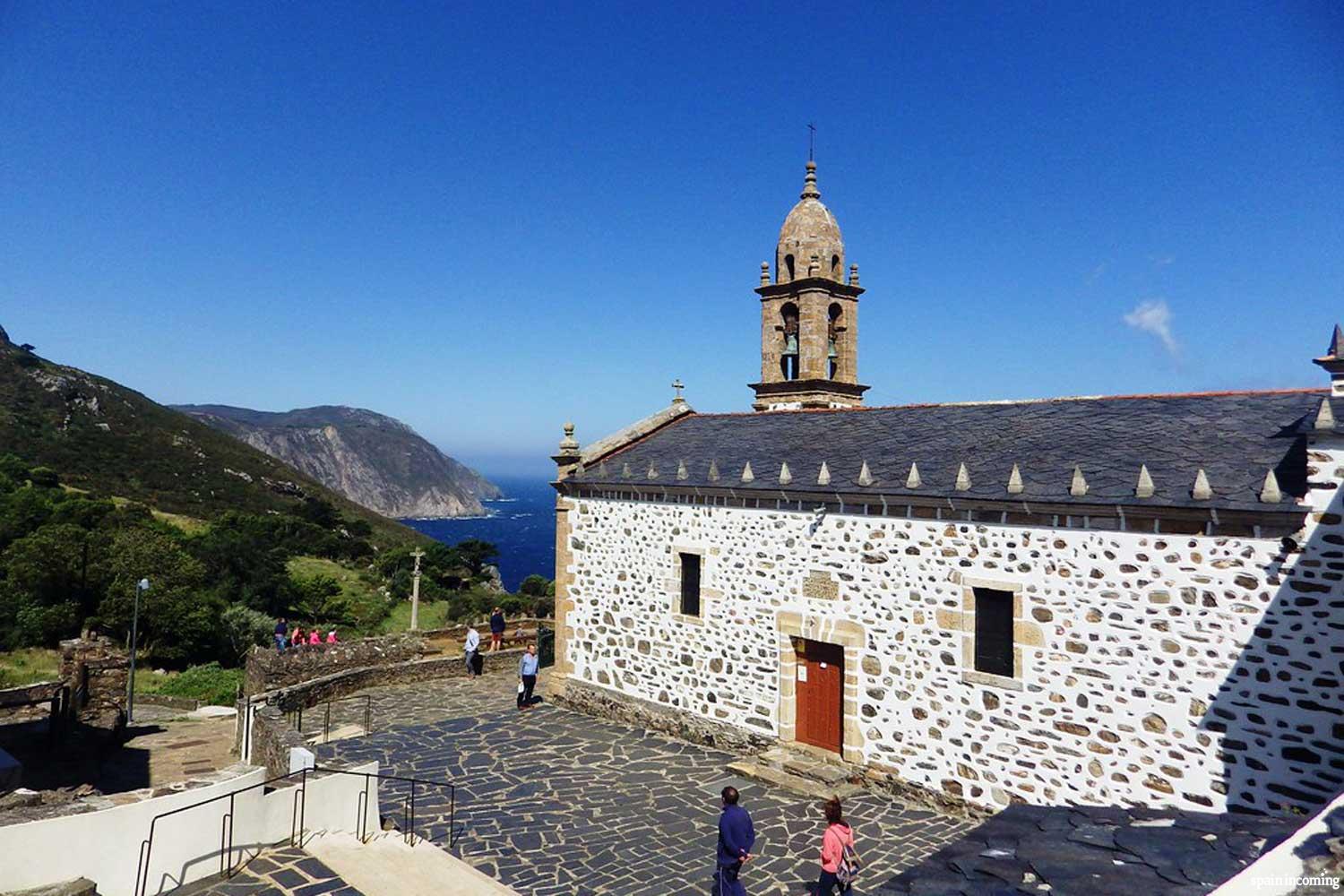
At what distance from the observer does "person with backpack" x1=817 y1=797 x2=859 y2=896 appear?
26.1ft

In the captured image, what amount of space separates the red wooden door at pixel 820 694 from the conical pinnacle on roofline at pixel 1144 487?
517 centimetres

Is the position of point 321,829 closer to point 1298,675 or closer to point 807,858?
point 807,858

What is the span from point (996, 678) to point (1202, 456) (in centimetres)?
392

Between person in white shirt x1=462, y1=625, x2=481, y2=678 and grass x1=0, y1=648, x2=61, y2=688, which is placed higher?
person in white shirt x1=462, y1=625, x2=481, y2=678

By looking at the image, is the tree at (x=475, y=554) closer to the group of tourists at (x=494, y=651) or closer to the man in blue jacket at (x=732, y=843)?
the group of tourists at (x=494, y=651)

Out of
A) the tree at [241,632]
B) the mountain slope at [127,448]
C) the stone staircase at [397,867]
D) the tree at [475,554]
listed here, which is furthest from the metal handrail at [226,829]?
the mountain slope at [127,448]

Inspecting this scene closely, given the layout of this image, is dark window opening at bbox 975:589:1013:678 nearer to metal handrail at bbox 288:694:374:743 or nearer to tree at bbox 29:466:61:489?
metal handrail at bbox 288:694:374:743

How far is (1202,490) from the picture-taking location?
9.31 m

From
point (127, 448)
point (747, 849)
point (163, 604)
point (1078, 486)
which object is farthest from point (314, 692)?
point (127, 448)

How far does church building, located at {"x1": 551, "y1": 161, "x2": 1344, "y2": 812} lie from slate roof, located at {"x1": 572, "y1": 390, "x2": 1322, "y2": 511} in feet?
0.16

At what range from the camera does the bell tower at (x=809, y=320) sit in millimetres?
20797

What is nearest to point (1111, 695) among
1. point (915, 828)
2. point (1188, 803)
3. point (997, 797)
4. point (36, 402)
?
point (1188, 803)

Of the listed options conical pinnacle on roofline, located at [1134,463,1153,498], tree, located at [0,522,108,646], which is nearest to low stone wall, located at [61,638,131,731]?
tree, located at [0,522,108,646]

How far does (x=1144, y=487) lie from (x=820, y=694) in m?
6.12
